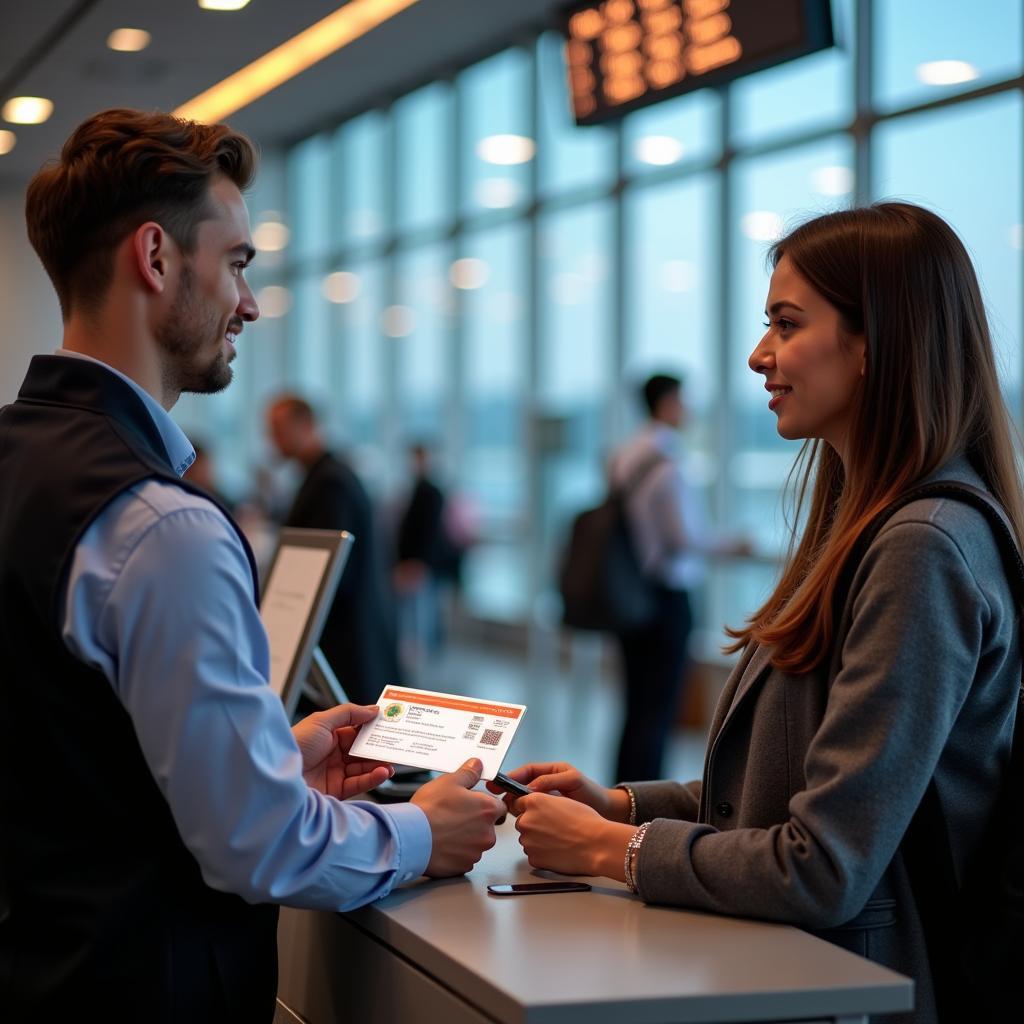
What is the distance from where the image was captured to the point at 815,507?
2.00m

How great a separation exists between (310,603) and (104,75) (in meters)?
1.67

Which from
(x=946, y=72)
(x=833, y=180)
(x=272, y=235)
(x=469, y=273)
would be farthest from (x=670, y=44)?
(x=272, y=235)

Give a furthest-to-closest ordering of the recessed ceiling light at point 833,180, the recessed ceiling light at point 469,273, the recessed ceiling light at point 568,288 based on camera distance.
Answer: the recessed ceiling light at point 469,273
the recessed ceiling light at point 568,288
the recessed ceiling light at point 833,180

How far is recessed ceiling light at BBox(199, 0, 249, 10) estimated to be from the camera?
3.00 metres

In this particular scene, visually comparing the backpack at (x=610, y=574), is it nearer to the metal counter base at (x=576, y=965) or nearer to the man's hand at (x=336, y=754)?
the man's hand at (x=336, y=754)

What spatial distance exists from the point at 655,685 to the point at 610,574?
Answer: 53cm

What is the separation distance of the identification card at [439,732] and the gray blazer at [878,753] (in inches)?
9.3

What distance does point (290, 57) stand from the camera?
11.6ft

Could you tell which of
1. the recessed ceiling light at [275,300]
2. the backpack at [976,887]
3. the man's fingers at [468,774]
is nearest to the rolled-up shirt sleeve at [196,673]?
the man's fingers at [468,774]

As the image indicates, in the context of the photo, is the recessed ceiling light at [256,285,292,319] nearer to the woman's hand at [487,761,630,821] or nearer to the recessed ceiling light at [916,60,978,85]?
the recessed ceiling light at [916,60,978,85]

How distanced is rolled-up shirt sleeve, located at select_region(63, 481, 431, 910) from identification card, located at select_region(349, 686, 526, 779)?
0.32m

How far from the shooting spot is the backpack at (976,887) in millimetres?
1580

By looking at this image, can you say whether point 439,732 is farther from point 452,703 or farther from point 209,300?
point 209,300

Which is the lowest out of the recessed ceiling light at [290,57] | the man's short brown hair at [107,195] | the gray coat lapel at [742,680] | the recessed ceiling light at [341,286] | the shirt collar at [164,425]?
the gray coat lapel at [742,680]
